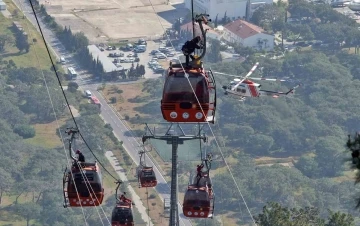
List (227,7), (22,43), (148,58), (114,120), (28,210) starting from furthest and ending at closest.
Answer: (227,7)
(148,58)
(22,43)
(114,120)
(28,210)

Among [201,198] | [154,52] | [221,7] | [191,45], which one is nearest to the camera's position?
[191,45]

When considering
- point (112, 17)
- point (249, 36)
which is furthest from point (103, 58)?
point (249, 36)

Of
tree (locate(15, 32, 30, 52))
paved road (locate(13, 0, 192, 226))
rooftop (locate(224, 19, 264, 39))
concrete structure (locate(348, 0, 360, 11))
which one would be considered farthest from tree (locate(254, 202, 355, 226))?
concrete structure (locate(348, 0, 360, 11))

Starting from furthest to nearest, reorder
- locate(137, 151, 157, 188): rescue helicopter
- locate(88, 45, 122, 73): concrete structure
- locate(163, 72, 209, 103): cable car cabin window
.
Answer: locate(88, 45, 122, 73): concrete structure
locate(137, 151, 157, 188): rescue helicopter
locate(163, 72, 209, 103): cable car cabin window

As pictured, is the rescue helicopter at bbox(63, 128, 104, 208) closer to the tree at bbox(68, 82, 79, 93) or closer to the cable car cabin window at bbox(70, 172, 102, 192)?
the cable car cabin window at bbox(70, 172, 102, 192)

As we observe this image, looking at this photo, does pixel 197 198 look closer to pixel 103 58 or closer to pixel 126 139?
pixel 126 139
